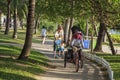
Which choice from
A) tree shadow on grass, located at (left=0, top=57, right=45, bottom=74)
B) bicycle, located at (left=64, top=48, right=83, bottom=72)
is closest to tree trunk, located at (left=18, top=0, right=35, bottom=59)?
tree shadow on grass, located at (left=0, top=57, right=45, bottom=74)

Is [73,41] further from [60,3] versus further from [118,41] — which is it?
[118,41]

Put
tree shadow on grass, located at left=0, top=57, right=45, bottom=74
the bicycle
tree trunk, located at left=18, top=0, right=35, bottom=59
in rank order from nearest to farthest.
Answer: tree shadow on grass, located at left=0, top=57, right=45, bottom=74
the bicycle
tree trunk, located at left=18, top=0, right=35, bottom=59

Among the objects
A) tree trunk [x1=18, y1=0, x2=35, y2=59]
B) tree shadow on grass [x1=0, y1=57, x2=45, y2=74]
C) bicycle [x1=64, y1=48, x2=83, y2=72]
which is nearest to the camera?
tree shadow on grass [x1=0, y1=57, x2=45, y2=74]

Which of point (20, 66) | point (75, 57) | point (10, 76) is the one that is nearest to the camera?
point (10, 76)

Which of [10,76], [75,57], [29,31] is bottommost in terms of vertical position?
[10,76]

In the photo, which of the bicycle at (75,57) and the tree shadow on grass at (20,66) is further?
the bicycle at (75,57)

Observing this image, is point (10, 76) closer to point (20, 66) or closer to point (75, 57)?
point (20, 66)

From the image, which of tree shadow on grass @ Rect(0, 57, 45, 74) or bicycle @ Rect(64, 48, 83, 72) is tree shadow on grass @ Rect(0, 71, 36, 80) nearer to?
tree shadow on grass @ Rect(0, 57, 45, 74)

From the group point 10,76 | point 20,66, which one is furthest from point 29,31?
point 10,76

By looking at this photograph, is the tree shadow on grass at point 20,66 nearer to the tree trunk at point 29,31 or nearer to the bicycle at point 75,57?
the tree trunk at point 29,31

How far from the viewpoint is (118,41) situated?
6344 cm

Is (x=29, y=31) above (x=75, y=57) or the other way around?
above

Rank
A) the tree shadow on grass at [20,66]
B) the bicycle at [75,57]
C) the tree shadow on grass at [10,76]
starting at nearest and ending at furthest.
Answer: the tree shadow on grass at [10,76], the tree shadow on grass at [20,66], the bicycle at [75,57]

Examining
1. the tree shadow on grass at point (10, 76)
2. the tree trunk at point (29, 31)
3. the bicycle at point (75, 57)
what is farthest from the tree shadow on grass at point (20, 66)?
the bicycle at point (75, 57)
